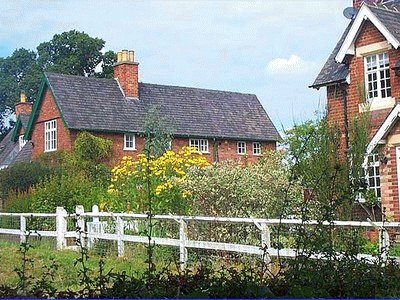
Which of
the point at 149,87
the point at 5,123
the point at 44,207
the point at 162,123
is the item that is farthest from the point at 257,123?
the point at 44,207

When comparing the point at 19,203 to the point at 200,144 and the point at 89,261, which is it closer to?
the point at 89,261

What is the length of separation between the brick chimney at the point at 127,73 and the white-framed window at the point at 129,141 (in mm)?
2360

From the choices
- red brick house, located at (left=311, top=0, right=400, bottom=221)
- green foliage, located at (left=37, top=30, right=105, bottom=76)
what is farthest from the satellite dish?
green foliage, located at (left=37, top=30, right=105, bottom=76)

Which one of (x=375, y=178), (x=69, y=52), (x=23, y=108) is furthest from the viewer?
(x=23, y=108)

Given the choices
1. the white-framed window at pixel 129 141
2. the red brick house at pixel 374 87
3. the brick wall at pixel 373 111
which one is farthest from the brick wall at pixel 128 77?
the brick wall at pixel 373 111

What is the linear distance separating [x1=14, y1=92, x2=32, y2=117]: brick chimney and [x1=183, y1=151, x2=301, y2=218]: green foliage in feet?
75.6

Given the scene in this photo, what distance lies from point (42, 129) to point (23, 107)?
13.4 ft

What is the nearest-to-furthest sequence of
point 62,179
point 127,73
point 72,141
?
point 62,179
point 72,141
point 127,73

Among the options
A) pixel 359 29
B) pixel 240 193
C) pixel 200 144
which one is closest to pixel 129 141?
pixel 200 144

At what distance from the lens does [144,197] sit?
48.4ft

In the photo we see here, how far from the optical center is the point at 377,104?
17.2 m

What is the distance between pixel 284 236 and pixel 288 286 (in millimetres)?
6534

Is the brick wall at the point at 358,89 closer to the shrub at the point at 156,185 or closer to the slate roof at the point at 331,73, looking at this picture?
the slate roof at the point at 331,73

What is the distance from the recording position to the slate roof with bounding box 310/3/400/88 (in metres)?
17.0
